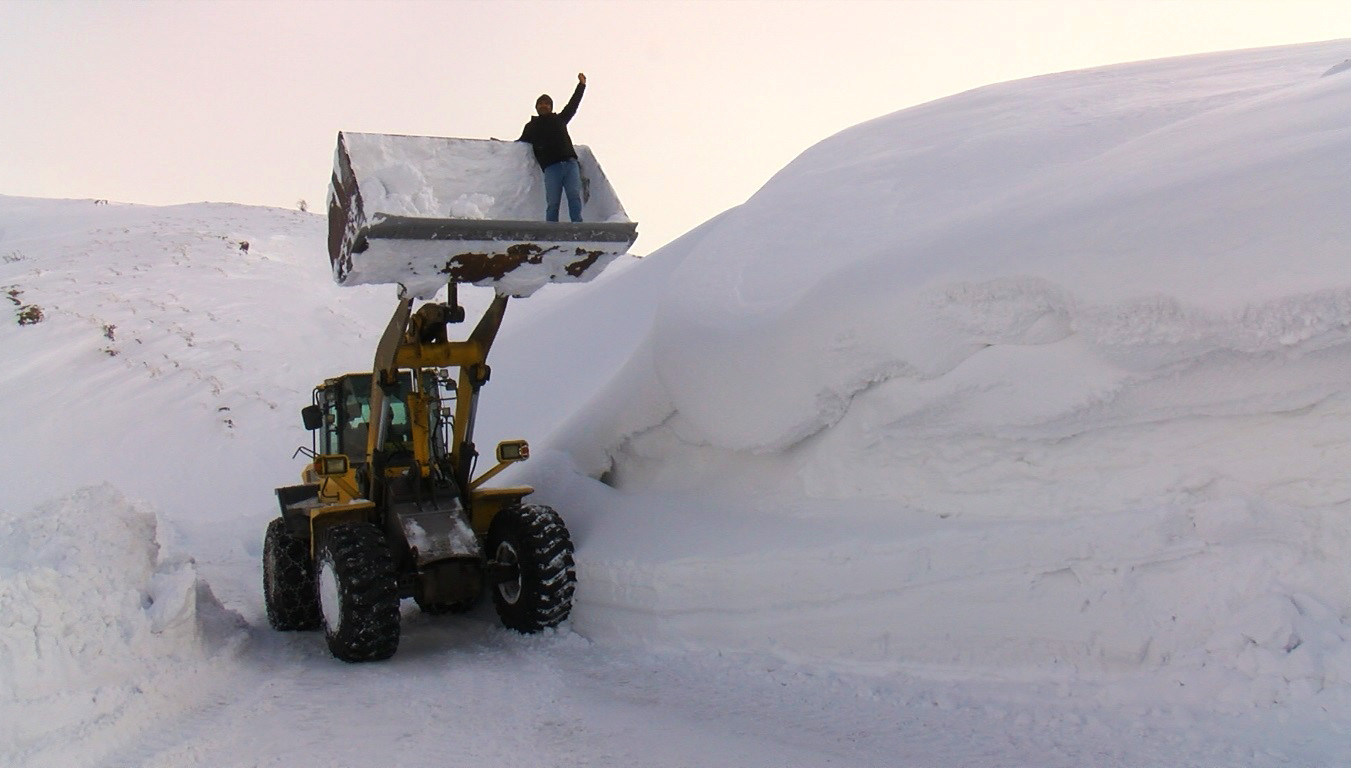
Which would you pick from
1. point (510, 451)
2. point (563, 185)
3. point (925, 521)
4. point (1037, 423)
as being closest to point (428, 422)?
point (510, 451)

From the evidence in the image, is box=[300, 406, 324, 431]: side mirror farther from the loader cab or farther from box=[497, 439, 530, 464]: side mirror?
box=[497, 439, 530, 464]: side mirror

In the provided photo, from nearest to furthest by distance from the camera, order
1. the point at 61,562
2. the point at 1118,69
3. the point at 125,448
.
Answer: the point at 61,562, the point at 1118,69, the point at 125,448

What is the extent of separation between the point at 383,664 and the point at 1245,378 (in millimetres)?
5256

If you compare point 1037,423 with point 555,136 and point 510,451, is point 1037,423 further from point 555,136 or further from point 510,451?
point 555,136

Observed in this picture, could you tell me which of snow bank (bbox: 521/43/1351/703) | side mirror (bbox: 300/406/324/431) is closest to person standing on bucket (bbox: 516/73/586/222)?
snow bank (bbox: 521/43/1351/703)

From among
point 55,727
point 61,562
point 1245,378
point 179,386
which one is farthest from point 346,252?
point 179,386

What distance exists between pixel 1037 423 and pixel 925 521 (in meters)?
0.85

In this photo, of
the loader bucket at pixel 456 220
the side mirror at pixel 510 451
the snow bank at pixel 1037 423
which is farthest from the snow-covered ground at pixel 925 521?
the loader bucket at pixel 456 220

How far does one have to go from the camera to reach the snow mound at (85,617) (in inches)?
194

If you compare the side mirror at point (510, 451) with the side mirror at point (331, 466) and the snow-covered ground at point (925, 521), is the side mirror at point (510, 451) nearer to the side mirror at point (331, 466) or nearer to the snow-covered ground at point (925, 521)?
the snow-covered ground at point (925, 521)

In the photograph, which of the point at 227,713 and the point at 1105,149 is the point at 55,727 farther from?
the point at 1105,149

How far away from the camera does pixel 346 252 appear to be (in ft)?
Answer: 21.6

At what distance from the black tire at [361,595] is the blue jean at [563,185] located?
8.74 feet

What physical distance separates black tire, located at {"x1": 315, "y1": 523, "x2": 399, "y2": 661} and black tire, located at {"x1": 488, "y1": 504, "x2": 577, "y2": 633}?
0.79 m
